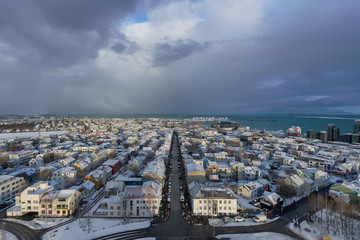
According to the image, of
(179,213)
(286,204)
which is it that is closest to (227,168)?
(286,204)

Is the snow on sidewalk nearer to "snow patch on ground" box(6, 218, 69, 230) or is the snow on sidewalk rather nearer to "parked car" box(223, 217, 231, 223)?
"parked car" box(223, 217, 231, 223)

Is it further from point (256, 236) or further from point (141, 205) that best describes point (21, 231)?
point (256, 236)

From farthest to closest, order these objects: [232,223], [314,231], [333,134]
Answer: [333,134], [232,223], [314,231]

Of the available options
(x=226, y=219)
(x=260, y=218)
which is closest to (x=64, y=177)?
(x=226, y=219)

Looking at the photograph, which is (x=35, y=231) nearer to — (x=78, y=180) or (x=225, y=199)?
(x=78, y=180)

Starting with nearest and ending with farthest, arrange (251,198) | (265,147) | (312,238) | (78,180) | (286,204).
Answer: (312,238), (286,204), (251,198), (78,180), (265,147)
